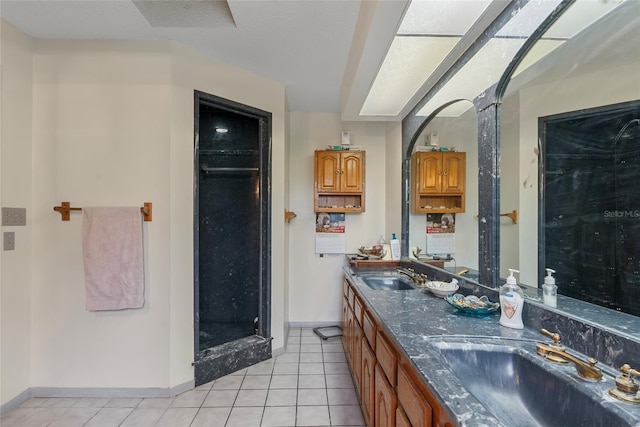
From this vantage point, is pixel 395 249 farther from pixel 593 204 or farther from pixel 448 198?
pixel 593 204

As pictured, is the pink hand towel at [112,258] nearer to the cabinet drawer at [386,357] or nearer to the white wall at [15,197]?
the white wall at [15,197]

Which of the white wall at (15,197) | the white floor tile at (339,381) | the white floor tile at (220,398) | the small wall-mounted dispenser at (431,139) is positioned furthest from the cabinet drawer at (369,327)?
the white wall at (15,197)

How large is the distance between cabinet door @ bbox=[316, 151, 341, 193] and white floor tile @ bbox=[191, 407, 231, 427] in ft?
7.25

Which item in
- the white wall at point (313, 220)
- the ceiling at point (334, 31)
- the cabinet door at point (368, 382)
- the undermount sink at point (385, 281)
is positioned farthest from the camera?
the white wall at point (313, 220)

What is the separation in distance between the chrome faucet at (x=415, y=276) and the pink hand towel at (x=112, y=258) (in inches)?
83.1

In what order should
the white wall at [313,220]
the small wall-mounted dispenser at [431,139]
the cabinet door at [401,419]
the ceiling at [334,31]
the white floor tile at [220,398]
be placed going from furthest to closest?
1. the white wall at [313,220]
2. the small wall-mounted dispenser at [431,139]
3. the white floor tile at [220,398]
4. the ceiling at [334,31]
5. the cabinet door at [401,419]

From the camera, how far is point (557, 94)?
56.0 inches

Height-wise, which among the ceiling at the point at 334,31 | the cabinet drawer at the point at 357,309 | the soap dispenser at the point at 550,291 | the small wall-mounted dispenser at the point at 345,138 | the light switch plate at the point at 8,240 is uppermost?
the ceiling at the point at 334,31

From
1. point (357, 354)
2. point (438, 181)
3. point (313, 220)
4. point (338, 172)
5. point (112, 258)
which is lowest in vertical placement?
point (357, 354)

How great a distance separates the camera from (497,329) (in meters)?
1.29

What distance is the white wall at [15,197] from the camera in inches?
78.5

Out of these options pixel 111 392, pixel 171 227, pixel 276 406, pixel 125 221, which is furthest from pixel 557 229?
pixel 111 392

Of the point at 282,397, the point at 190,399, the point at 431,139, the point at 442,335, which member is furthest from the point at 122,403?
the point at 431,139

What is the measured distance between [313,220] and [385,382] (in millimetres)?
2368
